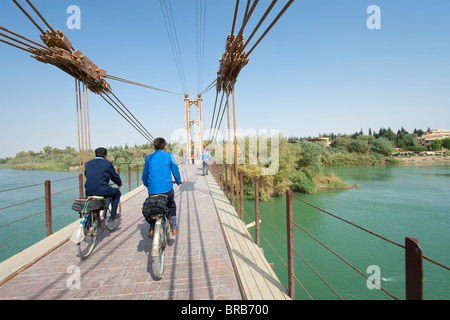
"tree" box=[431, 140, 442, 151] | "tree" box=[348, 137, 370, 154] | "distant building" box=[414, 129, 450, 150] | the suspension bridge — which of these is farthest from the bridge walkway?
"distant building" box=[414, 129, 450, 150]

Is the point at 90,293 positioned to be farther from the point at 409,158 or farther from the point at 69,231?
the point at 409,158

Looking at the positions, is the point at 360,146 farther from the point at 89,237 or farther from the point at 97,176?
the point at 89,237

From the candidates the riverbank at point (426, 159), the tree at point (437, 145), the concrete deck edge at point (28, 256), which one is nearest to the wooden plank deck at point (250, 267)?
the concrete deck edge at point (28, 256)

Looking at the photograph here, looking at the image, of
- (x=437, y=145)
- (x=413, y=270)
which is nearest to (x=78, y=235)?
(x=413, y=270)

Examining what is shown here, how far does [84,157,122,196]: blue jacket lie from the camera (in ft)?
9.13

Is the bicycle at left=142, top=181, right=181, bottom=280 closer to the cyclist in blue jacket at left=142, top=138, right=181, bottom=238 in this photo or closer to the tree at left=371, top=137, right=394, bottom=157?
the cyclist in blue jacket at left=142, top=138, right=181, bottom=238

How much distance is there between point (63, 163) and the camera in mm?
48031

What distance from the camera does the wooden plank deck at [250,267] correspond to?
6.41 feet

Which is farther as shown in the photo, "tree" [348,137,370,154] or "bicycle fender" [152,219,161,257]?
"tree" [348,137,370,154]

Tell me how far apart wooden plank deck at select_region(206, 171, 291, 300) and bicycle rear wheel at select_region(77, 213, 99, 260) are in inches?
65.7

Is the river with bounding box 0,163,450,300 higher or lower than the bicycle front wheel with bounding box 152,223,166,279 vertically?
lower

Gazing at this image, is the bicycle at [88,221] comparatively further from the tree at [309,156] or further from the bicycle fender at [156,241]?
the tree at [309,156]

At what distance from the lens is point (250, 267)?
2396mm

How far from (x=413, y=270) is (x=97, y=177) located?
3.02m
